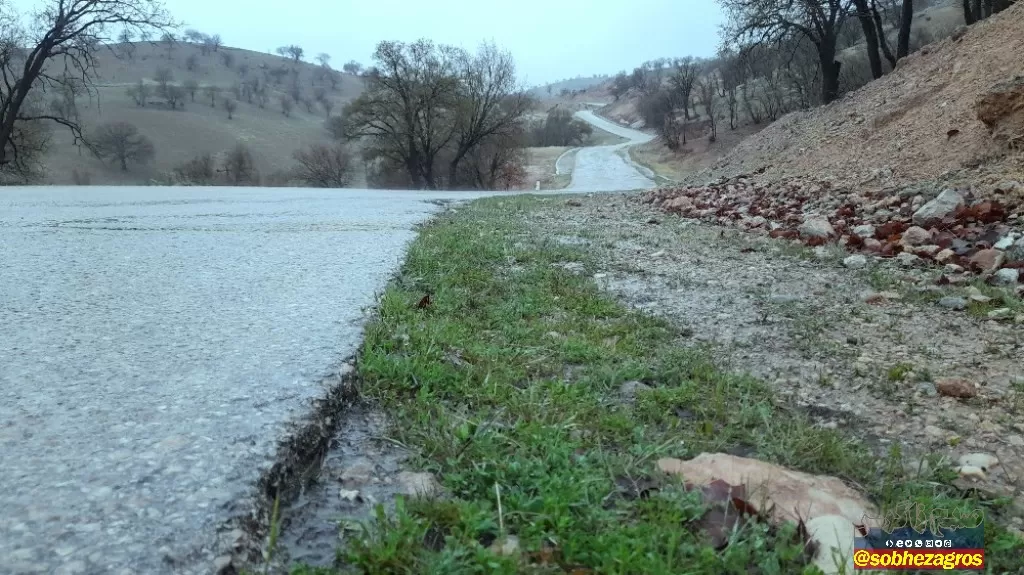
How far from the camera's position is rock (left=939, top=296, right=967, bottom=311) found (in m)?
3.79

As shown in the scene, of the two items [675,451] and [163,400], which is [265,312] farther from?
[675,451]

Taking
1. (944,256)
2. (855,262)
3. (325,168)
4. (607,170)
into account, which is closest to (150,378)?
(855,262)

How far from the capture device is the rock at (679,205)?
955 centimetres

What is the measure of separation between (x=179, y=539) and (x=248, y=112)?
9393 cm

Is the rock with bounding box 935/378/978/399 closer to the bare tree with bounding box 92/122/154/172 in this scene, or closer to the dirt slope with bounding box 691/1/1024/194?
the dirt slope with bounding box 691/1/1024/194

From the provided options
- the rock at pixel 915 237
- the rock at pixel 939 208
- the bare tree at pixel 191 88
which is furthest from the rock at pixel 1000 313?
the bare tree at pixel 191 88

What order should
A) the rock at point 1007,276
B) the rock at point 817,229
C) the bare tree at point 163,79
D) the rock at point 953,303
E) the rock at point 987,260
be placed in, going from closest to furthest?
1. the rock at point 953,303
2. the rock at point 1007,276
3. the rock at point 987,260
4. the rock at point 817,229
5. the bare tree at point 163,79

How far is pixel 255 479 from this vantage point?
1.54 m

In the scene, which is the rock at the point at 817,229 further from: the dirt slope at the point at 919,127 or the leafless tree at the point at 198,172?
the leafless tree at the point at 198,172

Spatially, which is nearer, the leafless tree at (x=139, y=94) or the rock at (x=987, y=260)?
the rock at (x=987, y=260)

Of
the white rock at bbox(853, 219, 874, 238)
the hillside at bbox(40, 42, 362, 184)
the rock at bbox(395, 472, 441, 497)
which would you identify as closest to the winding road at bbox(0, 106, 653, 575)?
the rock at bbox(395, 472, 441, 497)

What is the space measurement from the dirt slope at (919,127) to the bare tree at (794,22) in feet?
16.6

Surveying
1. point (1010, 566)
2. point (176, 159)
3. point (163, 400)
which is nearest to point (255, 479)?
point (163, 400)

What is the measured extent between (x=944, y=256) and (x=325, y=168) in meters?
41.5
